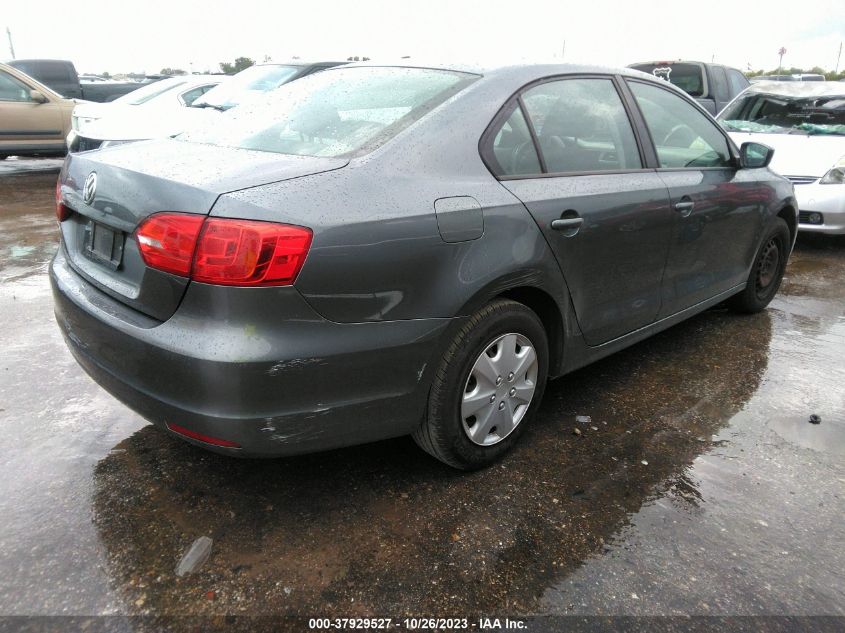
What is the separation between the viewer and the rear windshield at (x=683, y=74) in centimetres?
1033

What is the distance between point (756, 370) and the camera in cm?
369

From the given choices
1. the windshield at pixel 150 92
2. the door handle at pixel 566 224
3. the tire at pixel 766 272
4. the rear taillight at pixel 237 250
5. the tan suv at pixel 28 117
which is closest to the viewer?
the rear taillight at pixel 237 250

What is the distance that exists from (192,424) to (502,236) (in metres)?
1.21

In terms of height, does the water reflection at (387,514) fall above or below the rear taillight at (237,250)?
below

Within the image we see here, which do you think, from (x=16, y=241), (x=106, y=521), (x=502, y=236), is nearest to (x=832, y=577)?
(x=502, y=236)

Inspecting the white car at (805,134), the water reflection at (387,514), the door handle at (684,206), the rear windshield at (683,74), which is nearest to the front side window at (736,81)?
the rear windshield at (683,74)

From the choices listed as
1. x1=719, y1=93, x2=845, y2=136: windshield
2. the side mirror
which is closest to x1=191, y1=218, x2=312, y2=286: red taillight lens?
the side mirror

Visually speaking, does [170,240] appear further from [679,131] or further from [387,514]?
[679,131]

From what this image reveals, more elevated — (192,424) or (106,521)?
(192,424)

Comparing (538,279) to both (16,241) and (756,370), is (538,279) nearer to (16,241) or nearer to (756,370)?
(756,370)

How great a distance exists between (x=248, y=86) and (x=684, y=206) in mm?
6051

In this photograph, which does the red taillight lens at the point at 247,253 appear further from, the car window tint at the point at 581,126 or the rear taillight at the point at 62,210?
the car window tint at the point at 581,126

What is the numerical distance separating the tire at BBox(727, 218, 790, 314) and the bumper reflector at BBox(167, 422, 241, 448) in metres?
3.60

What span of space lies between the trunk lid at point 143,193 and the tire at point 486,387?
2.52 feet
